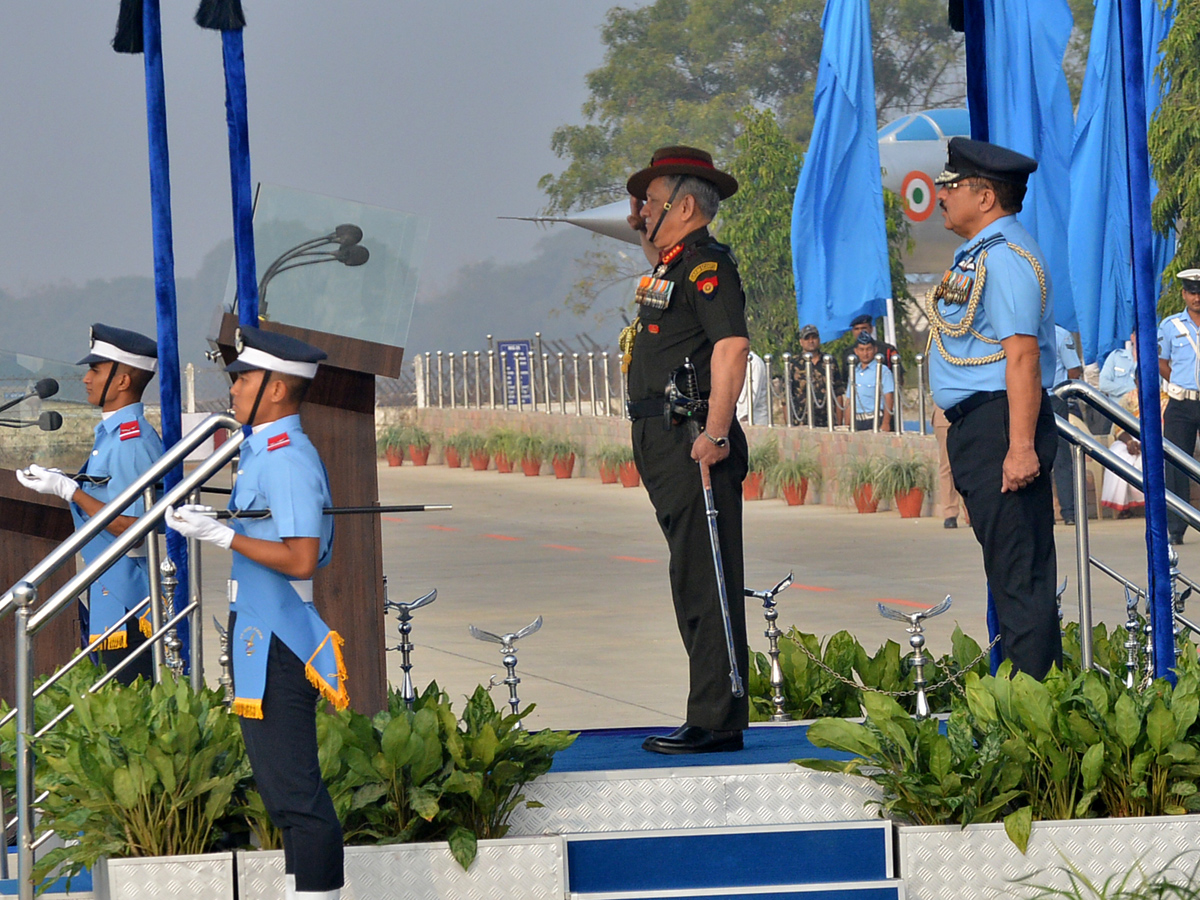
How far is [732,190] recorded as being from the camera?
17.3 ft

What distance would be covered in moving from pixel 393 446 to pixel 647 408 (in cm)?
2395

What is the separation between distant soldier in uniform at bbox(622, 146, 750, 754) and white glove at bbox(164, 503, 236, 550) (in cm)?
156

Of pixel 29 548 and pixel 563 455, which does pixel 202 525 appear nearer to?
pixel 29 548

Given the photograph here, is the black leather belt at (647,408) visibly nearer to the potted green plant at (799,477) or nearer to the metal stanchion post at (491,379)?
the potted green plant at (799,477)

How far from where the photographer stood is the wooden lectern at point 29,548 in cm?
682

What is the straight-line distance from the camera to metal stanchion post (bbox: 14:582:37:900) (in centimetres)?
418

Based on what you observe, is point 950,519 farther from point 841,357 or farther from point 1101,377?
point 841,357

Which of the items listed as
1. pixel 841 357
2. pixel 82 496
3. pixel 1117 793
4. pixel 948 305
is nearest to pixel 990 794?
pixel 1117 793

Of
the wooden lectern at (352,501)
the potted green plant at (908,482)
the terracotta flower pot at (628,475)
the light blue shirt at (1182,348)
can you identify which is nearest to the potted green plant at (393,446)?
the terracotta flower pot at (628,475)

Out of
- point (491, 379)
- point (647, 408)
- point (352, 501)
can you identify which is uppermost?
point (491, 379)

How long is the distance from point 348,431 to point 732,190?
52.2 inches

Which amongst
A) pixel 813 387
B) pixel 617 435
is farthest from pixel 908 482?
pixel 617 435

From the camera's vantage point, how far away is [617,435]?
76.1ft

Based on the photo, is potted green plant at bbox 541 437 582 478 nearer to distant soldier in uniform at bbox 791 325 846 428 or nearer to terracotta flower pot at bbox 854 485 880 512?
distant soldier in uniform at bbox 791 325 846 428
